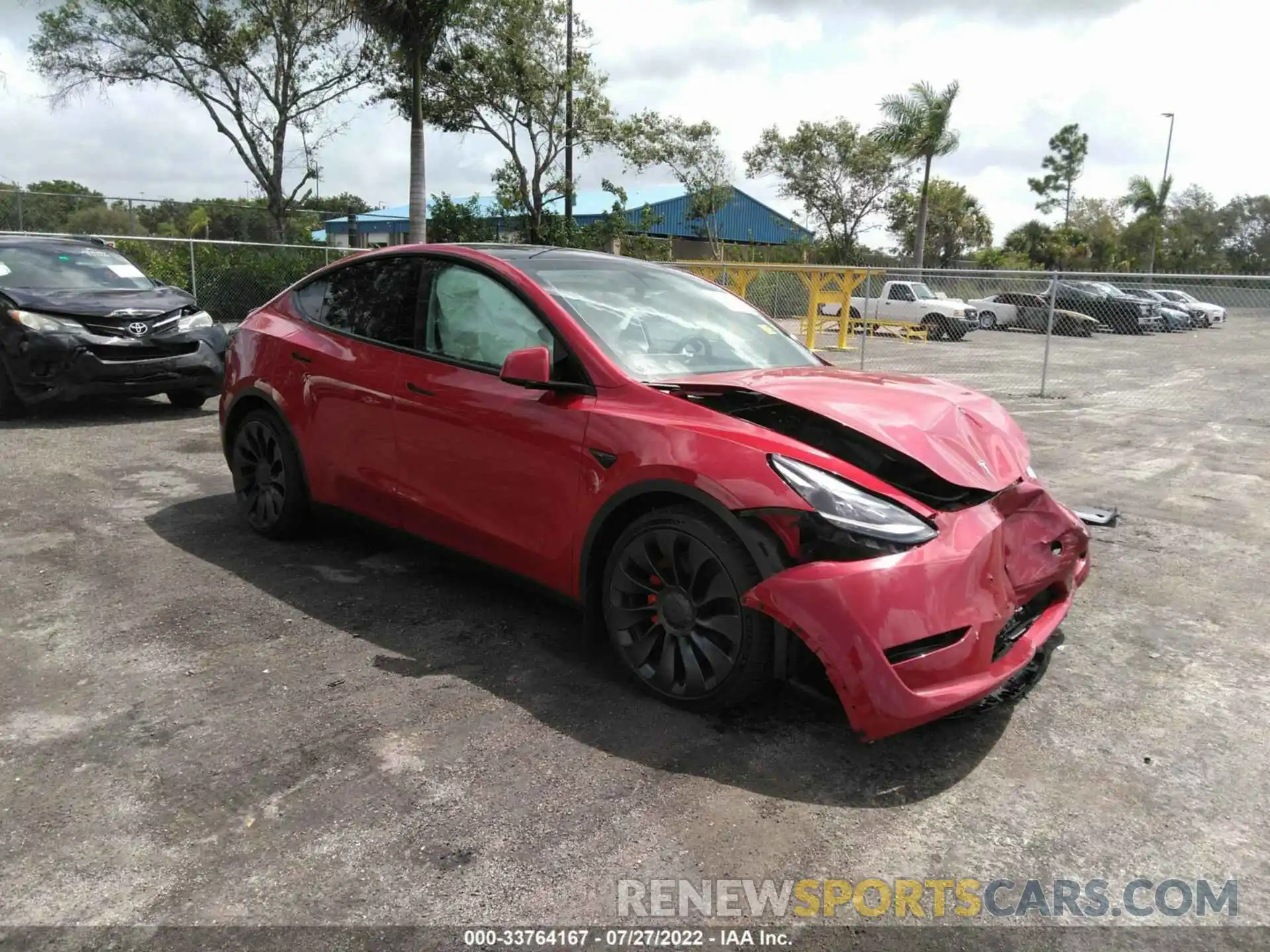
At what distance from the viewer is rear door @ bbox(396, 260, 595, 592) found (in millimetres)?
3494

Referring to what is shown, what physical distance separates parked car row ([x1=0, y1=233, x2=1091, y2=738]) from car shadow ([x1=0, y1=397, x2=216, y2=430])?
4.08 metres

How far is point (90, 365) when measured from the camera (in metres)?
7.81

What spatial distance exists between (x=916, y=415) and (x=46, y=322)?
749cm

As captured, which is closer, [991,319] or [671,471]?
[671,471]

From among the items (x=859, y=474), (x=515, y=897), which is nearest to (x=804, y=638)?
(x=859, y=474)

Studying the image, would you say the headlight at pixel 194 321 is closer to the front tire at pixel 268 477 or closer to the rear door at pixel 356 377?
the front tire at pixel 268 477

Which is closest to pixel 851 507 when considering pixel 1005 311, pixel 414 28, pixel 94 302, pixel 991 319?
pixel 94 302

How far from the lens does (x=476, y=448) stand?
376cm

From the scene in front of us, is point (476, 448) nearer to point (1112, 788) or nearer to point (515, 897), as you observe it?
point (515, 897)

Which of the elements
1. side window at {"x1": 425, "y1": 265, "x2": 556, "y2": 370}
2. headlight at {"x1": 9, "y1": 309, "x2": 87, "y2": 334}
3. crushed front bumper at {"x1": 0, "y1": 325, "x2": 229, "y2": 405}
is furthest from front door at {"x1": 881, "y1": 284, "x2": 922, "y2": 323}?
side window at {"x1": 425, "y1": 265, "x2": 556, "y2": 370}

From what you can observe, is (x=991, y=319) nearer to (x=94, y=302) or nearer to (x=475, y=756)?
Answer: (x=94, y=302)

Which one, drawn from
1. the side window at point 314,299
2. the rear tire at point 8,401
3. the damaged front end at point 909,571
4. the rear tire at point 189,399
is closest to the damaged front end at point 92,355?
the rear tire at point 8,401

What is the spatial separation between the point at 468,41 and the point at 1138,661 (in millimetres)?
26430

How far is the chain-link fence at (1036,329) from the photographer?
1293 cm
